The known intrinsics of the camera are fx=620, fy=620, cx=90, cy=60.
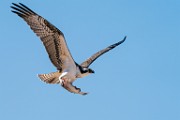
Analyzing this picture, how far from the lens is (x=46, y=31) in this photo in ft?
47.3

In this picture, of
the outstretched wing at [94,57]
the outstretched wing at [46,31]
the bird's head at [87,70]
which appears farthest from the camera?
the outstretched wing at [94,57]

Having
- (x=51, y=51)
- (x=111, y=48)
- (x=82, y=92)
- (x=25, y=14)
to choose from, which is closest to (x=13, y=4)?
(x=25, y=14)

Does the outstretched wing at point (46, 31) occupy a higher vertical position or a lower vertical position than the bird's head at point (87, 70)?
higher

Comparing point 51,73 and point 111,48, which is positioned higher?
point 111,48

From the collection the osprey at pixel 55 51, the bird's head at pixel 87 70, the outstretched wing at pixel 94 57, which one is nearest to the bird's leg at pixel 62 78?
the osprey at pixel 55 51

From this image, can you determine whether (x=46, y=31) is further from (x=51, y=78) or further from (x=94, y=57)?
(x=94, y=57)

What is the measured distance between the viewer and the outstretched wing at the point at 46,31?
14306 mm

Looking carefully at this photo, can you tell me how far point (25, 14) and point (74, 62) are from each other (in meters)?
1.64

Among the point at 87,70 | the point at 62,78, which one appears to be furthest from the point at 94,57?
the point at 62,78

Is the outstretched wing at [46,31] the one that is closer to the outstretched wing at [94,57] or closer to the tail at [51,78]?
the tail at [51,78]

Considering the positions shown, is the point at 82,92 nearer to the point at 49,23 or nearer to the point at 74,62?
the point at 74,62

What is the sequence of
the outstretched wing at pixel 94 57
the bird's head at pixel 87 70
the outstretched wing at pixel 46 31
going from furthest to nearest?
the outstretched wing at pixel 94 57, the bird's head at pixel 87 70, the outstretched wing at pixel 46 31

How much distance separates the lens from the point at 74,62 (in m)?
14.8

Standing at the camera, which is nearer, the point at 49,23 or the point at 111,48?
the point at 49,23
